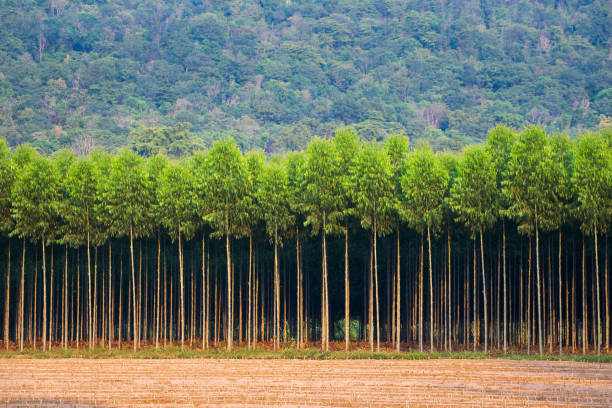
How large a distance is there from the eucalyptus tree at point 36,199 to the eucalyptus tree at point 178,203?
5.16m

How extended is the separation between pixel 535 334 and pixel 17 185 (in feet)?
89.4

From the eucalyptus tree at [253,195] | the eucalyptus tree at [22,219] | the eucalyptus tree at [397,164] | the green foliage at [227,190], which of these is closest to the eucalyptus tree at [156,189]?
the green foliage at [227,190]

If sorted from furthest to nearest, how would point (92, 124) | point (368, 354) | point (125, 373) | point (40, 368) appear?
point (92, 124)
point (368, 354)
point (40, 368)
point (125, 373)

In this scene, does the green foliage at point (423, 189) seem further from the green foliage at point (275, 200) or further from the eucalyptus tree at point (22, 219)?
the eucalyptus tree at point (22, 219)

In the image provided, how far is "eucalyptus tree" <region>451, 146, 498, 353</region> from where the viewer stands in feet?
117

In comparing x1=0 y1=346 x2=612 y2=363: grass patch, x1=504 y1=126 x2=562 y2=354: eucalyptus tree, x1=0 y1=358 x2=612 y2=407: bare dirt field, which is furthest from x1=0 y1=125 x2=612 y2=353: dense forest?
x1=0 y1=358 x2=612 y2=407: bare dirt field

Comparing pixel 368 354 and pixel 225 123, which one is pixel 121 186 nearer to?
pixel 368 354

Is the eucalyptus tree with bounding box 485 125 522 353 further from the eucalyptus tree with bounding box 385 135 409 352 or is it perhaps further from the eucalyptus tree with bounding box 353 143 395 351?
the eucalyptus tree with bounding box 353 143 395 351

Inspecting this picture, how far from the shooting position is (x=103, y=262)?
138 feet

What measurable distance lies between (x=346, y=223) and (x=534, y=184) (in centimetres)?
874

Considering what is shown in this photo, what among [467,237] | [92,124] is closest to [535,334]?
[467,237]

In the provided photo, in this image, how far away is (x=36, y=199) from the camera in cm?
3841

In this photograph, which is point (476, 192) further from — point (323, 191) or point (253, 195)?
point (253, 195)

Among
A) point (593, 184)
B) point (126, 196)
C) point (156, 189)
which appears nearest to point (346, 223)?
point (156, 189)
